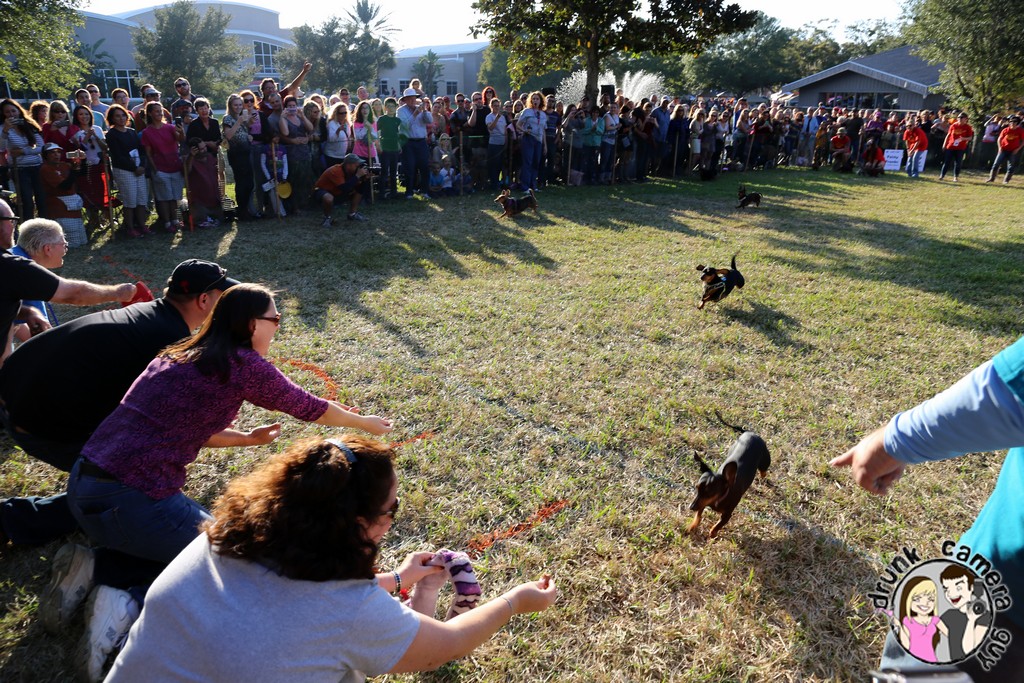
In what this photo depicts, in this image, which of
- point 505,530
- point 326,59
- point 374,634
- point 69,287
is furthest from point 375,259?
point 326,59

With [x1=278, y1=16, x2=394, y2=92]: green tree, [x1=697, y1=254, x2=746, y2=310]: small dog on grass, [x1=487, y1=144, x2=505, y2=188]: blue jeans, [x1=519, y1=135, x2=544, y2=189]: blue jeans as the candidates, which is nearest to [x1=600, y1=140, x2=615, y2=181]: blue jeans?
[x1=519, y1=135, x2=544, y2=189]: blue jeans

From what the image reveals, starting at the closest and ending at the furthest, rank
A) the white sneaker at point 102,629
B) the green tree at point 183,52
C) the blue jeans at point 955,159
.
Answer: the white sneaker at point 102,629, the blue jeans at point 955,159, the green tree at point 183,52

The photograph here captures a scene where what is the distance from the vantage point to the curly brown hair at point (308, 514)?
1.41m

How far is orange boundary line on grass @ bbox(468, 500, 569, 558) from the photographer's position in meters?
2.93

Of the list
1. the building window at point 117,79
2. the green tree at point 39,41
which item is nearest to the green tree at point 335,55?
the building window at point 117,79

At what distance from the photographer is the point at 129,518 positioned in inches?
88.1

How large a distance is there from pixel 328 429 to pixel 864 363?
13.6 ft

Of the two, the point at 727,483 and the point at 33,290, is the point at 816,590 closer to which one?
the point at 727,483

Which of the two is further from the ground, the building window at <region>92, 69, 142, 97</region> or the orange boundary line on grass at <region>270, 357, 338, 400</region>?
the building window at <region>92, 69, 142, 97</region>

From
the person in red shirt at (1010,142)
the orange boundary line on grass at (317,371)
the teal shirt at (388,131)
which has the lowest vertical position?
the orange boundary line on grass at (317,371)

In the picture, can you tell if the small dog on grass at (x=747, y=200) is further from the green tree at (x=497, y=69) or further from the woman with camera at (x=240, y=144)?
the green tree at (x=497, y=69)

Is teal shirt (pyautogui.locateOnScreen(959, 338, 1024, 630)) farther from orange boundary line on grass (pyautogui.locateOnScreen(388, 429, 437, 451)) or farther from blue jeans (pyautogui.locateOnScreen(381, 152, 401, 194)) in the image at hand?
blue jeans (pyautogui.locateOnScreen(381, 152, 401, 194))

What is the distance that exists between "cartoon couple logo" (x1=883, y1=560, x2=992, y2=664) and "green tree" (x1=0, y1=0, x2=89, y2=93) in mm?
23224

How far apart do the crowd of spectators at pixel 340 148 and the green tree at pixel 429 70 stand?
54834mm
